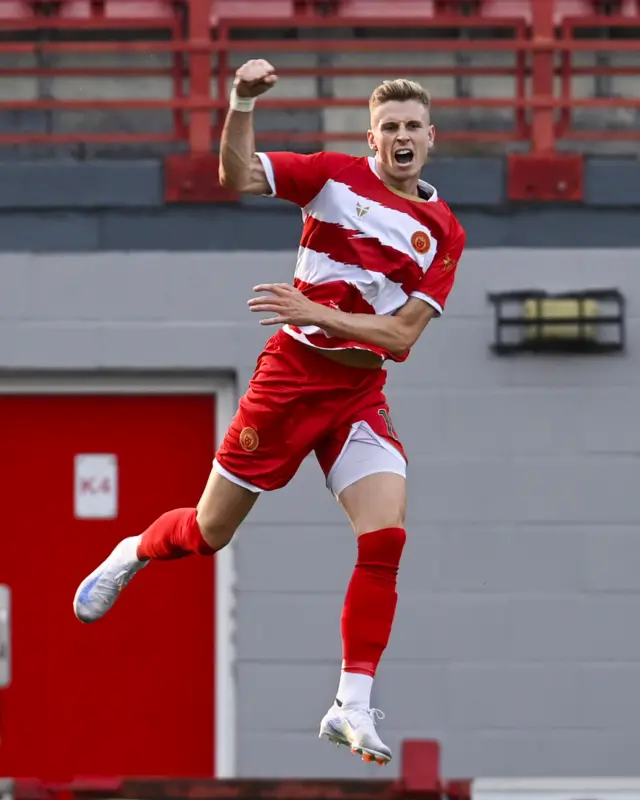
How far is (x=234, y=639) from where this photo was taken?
762cm

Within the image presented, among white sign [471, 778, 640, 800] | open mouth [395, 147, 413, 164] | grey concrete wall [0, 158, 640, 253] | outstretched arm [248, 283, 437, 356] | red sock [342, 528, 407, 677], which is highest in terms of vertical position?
grey concrete wall [0, 158, 640, 253]

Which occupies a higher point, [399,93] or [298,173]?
[399,93]

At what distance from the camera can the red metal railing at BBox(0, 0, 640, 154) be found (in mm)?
7578

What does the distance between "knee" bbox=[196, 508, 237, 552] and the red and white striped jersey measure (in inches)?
22.3

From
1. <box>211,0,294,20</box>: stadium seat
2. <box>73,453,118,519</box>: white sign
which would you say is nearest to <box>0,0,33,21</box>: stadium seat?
<box>211,0,294,20</box>: stadium seat

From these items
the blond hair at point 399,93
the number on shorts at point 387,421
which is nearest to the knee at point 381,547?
the number on shorts at point 387,421

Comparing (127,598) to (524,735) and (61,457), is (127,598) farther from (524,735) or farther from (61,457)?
(524,735)

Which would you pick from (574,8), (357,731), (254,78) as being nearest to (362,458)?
(357,731)

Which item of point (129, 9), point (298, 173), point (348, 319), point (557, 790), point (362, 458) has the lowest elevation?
point (557, 790)

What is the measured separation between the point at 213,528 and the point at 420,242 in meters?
0.97

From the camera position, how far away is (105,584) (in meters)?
5.30

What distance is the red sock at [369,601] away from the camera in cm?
475

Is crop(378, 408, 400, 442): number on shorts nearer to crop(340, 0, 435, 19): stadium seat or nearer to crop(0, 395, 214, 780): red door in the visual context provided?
crop(0, 395, 214, 780): red door

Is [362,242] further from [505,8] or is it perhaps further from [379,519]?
[505,8]
